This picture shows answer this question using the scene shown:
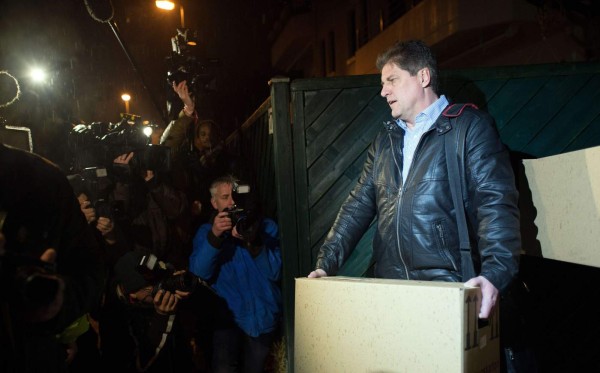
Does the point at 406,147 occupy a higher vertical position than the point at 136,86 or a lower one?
lower

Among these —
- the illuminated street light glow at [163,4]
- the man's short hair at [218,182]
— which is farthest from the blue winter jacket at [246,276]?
the illuminated street light glow at [163,4]

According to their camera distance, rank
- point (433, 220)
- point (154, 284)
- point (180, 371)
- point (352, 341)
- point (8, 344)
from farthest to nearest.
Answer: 1. point (180, 371)
2. point (154, 284)
3. point (433, 220)
4. point (352, 341)
5. point (8, 344)

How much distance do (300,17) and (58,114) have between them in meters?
18.7

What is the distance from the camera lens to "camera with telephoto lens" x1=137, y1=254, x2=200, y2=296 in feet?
11.5

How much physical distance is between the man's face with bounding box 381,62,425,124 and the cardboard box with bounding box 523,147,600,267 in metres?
0.90

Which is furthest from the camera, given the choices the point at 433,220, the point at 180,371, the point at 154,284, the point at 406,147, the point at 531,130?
the point at 180,371

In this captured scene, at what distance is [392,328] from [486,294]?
43cm

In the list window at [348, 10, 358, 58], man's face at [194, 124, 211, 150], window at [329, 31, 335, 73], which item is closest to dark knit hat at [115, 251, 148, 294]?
man's face at [194, 124, 211, 150]

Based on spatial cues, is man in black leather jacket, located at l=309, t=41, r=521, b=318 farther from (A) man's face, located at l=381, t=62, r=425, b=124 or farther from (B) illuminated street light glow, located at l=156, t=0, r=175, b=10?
(B) illuminated street light glow, located at l=156, t=0, r=175, b=10

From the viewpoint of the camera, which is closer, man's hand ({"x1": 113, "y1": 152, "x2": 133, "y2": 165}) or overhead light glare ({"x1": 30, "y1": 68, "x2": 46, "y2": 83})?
man's hand ({"x1": 113, "y1": 152, "x2": 133, "y2": 165})

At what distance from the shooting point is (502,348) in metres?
2.68

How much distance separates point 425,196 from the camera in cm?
270

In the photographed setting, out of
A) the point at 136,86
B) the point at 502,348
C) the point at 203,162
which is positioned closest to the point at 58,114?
the point at 203,162

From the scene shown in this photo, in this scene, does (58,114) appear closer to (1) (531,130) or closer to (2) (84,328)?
(2) (84,328)
